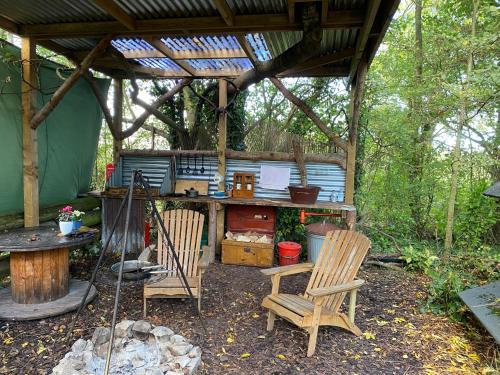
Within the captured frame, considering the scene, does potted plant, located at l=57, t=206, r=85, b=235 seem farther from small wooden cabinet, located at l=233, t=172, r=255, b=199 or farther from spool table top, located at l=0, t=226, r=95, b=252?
small wooden cabinet, located at l=233, t=172, r=255, b=199

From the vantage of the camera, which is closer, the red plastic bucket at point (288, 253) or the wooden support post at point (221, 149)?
the red plastic bucket at point (288, 253)

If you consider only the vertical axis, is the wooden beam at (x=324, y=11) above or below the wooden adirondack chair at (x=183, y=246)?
above

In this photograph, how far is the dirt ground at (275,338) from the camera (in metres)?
2.53

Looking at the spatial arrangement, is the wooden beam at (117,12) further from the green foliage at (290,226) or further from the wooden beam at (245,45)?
the green foliage at (290,226)

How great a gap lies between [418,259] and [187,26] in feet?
13.7

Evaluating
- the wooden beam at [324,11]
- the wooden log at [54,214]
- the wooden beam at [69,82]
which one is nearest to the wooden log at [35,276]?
the wooden log at [54,214]

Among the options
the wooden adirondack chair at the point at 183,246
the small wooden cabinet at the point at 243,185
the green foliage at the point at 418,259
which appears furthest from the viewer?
the small wooden cabinet at the point at 243,185

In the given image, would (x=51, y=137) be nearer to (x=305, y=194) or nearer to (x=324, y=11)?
(x=305, y=194)

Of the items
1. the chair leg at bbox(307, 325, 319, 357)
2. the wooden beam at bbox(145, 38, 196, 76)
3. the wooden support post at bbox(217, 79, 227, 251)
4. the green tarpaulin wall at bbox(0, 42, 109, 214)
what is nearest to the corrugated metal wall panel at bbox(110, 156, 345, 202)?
the wooden support post at bbox(217, 79, 227, 251)

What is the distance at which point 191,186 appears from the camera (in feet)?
18.4

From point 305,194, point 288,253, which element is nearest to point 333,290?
point 288,253

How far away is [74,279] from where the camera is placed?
4027 mm

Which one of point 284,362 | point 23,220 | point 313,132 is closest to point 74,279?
point 23,220

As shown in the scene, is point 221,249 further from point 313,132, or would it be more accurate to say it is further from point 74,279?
point 313,132
